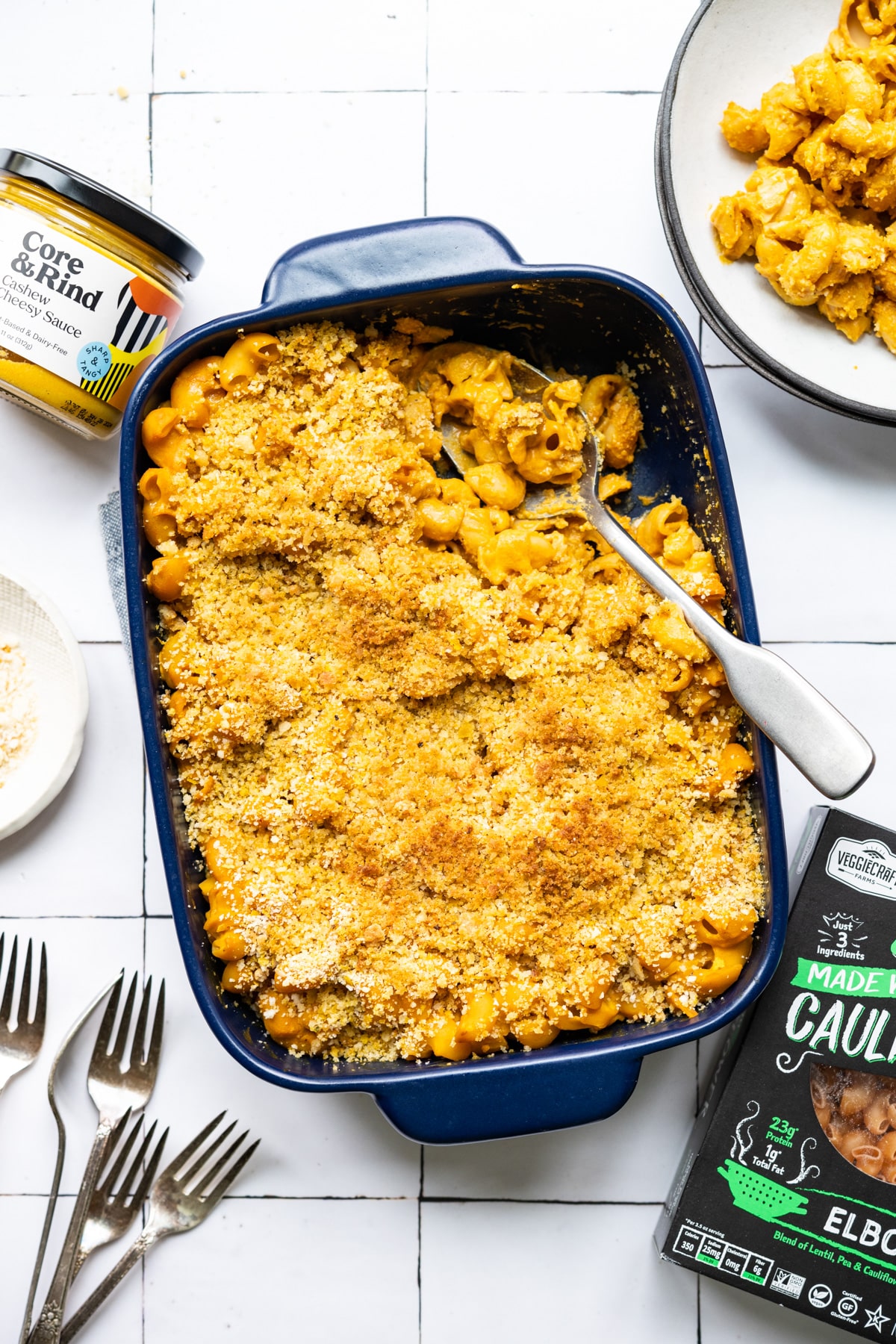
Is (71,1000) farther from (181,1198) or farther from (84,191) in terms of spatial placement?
(84,191)

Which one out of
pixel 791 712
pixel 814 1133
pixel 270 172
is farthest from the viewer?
pixel 270 172

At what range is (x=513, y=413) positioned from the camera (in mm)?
981

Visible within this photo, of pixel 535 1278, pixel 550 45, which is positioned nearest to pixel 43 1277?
pixel 535 1278

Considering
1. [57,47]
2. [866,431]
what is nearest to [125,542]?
[57,47]

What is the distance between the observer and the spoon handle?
2.88 ft

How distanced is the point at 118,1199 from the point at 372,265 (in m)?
1.09

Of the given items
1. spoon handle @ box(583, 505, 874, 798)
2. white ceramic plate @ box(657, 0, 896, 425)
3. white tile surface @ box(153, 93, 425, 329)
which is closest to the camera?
spoon handle @ box(583, 505, 874, 798)

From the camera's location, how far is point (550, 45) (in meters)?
1.12

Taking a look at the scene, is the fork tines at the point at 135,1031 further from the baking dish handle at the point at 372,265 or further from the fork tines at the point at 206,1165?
the baking dish handle at the point at 372,265

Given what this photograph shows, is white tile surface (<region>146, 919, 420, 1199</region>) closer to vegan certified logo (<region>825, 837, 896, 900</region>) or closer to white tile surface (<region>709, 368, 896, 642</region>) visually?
vegan certified logo (<region>825, 837, 896, 900</region>)

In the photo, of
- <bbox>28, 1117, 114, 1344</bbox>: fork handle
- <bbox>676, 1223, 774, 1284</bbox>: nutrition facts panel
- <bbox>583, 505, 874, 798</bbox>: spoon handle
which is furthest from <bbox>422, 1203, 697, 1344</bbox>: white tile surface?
<bbox>583, 505, 874, 798</bbox>: spoon handle

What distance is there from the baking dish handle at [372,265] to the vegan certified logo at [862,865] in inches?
27.1

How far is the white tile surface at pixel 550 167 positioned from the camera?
112cm

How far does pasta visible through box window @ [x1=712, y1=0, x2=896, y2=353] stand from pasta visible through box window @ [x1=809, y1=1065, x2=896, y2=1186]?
31.4 inches
